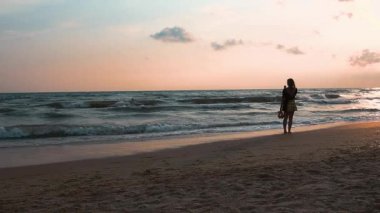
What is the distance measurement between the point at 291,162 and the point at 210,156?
1.86m

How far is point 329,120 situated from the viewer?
67.7ft

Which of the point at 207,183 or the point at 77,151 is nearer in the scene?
the point at 207,183

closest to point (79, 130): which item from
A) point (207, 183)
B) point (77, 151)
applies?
point (77, 151)

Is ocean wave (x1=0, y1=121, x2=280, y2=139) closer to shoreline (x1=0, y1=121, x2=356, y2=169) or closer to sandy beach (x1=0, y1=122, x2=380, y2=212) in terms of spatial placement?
shoreline (x1=0, y1=121, x2=356, y2=169)

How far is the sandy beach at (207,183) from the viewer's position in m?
4.61

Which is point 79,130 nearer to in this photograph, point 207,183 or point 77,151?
point 77,151

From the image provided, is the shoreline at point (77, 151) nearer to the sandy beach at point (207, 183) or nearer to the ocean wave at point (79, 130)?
the sandy beach at point (207, 183)

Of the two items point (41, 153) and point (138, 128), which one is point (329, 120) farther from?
point (41, 153)

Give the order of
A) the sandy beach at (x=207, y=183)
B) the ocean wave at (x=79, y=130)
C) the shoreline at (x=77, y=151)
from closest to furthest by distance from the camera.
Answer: the sandy beach at (x=207, y=183), the shoreline at (x=77, y=151), the ocean wave at (x=79, y=130)

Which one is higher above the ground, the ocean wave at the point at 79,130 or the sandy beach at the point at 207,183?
the sandy beach at the point at 207,183

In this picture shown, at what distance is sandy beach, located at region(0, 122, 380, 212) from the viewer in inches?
181

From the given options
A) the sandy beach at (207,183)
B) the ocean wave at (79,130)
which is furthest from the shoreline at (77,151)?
the ocean wave at (79,130)

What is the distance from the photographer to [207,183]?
222 inches

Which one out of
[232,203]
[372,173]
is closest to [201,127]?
[372,173]
